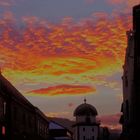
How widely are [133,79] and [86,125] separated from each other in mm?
150863

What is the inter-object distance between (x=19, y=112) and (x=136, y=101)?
22.8 m

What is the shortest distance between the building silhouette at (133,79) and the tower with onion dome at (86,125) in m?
142

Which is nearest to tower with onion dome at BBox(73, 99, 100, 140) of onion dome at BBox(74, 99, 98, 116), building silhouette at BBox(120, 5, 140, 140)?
onion dome at BBox(74, 99, 98, 116)

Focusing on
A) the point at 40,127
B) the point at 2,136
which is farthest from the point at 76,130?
the point at 2,136

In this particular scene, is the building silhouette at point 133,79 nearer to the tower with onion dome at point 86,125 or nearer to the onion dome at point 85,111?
the tower with onion dome at point 86,125

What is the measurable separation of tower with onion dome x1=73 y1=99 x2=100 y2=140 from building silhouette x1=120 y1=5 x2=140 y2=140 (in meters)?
142

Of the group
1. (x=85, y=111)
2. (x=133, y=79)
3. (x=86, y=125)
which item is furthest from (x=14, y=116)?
(x=85, y=111)

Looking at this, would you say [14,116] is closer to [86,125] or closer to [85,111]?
→ [86,125]

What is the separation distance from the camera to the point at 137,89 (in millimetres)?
40656

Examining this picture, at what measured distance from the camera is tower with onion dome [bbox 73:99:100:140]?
623 ft

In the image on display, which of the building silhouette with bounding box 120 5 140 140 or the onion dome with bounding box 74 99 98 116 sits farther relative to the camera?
the onion dome with bounding box 74 99 98 116

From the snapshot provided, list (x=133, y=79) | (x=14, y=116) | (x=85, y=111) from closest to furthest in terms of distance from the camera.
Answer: (x=133, y=79)
(x=14, y=116)
(x=85, y=111)

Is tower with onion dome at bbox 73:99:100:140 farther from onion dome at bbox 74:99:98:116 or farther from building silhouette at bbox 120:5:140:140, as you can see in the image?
building silhouette at bbox 120:5:140:140

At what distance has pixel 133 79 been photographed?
4162 centimetres
